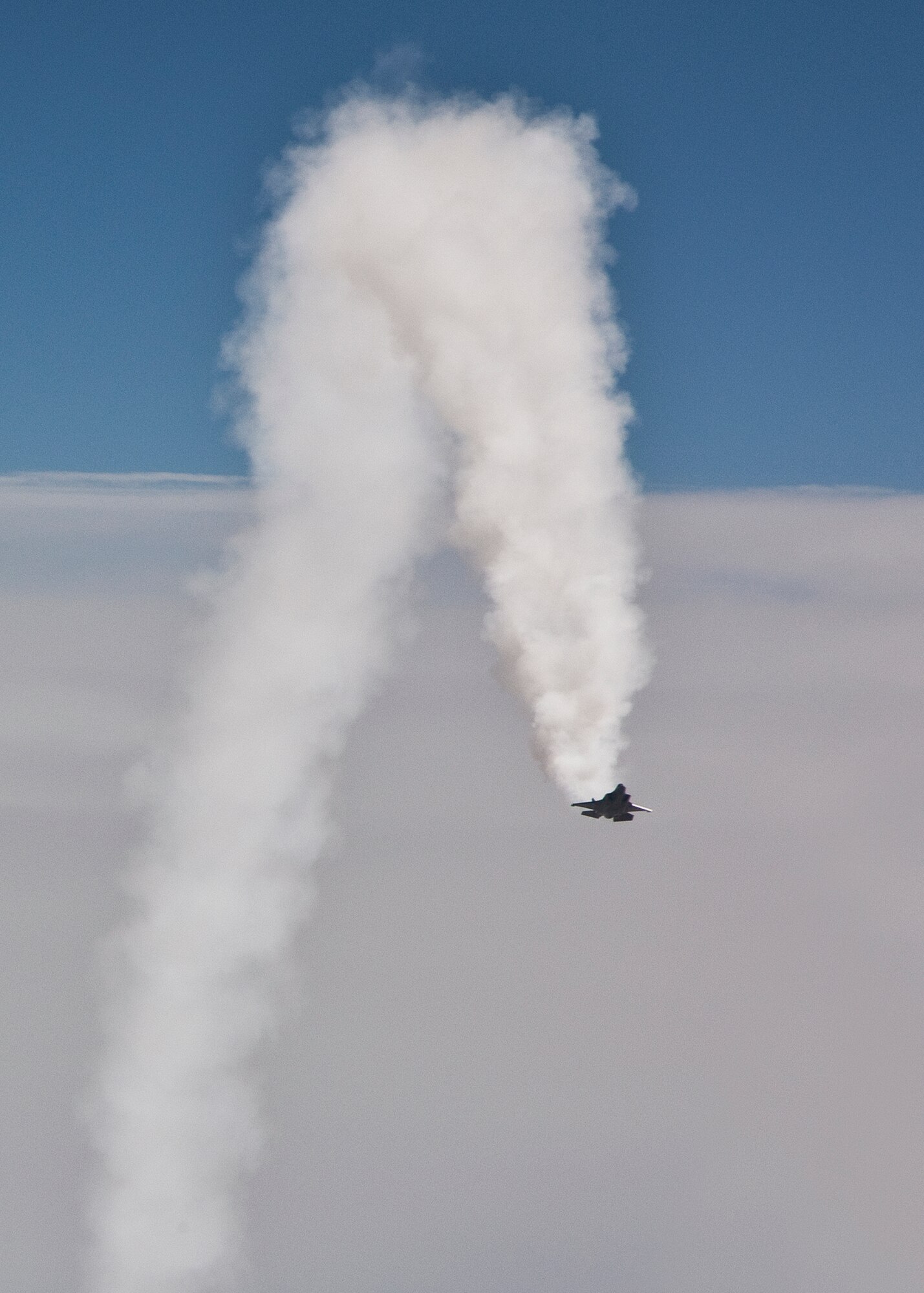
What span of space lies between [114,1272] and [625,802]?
73245 mm

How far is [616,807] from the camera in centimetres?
10494

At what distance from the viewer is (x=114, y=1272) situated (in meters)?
155

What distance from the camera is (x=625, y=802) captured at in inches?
4134

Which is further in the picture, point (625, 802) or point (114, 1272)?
point (114, 1272)

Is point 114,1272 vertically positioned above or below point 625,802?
below

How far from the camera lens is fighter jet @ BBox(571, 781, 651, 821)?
10488 cm

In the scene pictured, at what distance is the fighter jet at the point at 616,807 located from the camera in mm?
104875
